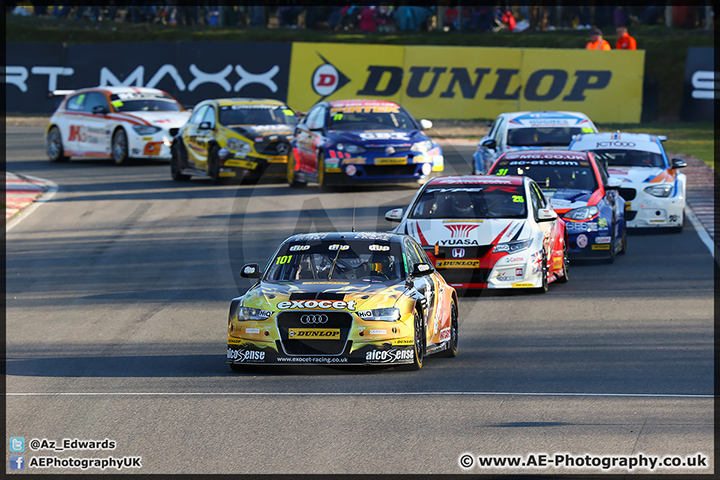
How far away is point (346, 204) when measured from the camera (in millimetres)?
19875

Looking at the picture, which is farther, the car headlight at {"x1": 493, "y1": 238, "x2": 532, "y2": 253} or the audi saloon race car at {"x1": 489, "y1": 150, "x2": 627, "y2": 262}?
the audi saloon race car at {"x1": 489, "y1": 150, "x2": 627, "y2": 262}

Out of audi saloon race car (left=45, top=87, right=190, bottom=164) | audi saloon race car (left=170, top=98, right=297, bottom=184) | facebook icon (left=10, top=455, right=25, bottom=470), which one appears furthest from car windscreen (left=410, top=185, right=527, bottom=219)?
audi saloon race car (left=45, top=87, right=190, bottom=164)

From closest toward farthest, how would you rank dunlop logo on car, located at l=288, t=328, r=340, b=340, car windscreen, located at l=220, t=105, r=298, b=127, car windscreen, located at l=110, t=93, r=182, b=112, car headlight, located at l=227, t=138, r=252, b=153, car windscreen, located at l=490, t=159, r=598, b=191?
dunlop logo on car, located at l=288, t=328, r=340, b=340
car windscreen, located at l=490, t=159, r=598, b=191
car headlight, located at l=227, t=138, r=252, b=153
car windscreen, located at l=220, t=105, r=298, b=127
car windscreen, located at l=110, t=93, r=182, b=112

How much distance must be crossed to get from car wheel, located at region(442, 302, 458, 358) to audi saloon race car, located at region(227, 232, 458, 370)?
0.24ft

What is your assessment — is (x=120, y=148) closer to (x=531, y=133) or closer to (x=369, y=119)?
(x=369, y=119)

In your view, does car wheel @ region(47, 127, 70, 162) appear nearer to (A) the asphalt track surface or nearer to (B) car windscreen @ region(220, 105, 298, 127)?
(B) car windscreen @ region(220, 105, 298, 127)

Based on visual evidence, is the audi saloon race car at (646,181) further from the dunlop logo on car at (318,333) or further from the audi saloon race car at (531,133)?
the dunlop logo on car at (318,333)

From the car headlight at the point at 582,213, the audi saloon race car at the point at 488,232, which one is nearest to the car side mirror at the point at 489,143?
the car headlight at the point at 582,213

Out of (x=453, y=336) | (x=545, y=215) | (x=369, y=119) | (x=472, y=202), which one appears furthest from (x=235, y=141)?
(x=453, y=336)

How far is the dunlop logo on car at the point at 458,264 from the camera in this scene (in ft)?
44.5

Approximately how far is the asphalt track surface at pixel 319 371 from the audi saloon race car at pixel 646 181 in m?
0.35

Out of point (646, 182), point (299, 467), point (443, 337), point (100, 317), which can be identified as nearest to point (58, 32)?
point (646, 182)

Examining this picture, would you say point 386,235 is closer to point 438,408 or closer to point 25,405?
point 438,408

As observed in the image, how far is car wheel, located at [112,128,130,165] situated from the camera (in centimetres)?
2586
